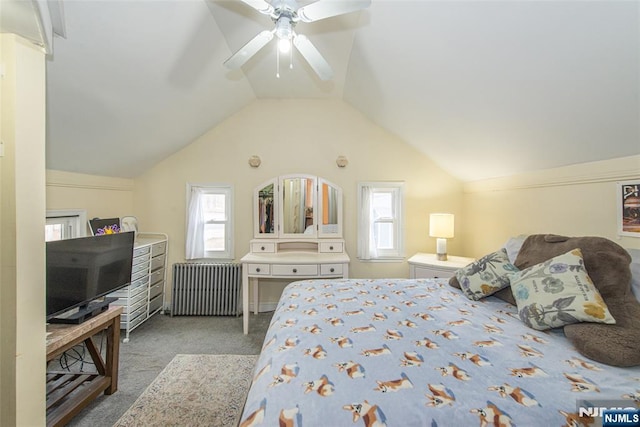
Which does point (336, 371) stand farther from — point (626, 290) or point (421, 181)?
point (421, 181)

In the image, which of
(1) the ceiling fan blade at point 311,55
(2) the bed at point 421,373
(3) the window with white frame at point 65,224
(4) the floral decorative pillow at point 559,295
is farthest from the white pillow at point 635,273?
(3) the window with white frame at point 65,224

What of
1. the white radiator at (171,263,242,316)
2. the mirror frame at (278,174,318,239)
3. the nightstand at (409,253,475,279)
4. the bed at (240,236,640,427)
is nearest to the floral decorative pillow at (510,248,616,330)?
the bed at (240,236,640,427)

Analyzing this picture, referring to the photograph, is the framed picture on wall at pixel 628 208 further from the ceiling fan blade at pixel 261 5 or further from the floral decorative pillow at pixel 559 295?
the ceiling fan blade at pixel 261 5

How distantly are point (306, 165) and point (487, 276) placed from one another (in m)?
2.29

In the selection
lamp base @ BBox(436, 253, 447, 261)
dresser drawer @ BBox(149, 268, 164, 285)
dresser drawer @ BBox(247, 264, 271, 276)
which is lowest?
dresser drawer @ BBox(149, 268, 164, 285)

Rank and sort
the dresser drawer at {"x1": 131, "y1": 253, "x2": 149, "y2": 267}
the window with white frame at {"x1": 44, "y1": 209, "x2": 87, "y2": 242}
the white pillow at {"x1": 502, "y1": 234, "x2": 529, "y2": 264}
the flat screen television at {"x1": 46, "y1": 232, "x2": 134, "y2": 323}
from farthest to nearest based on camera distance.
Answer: the dresser drawer at {"x1": 131, "y1": 253, "x2": 149, "y2": 267}
the window with white frame at {"x1": 44, "y1": 209, "x2": 87, "y2": 242}
the white pillow at {"x1": 502, "y1": 234, "x2": 529, "y2": 264}
the flat screen television at {"x1": 46, "y1": 232, "x2": 134, "y2": 323}

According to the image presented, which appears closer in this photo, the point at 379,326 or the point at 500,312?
the point at 379,326

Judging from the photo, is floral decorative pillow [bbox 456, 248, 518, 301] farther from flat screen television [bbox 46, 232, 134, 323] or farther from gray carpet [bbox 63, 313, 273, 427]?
flat screen television [bbox 46, 232, 134, 323]

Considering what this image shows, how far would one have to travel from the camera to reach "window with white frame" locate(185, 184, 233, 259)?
326 cm

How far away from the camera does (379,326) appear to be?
1332 millimetres

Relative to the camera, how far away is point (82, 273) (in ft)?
5.87

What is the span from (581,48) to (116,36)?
2.61m

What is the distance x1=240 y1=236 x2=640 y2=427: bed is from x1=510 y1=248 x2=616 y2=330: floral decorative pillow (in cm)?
8

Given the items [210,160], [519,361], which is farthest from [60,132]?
[519,361]
